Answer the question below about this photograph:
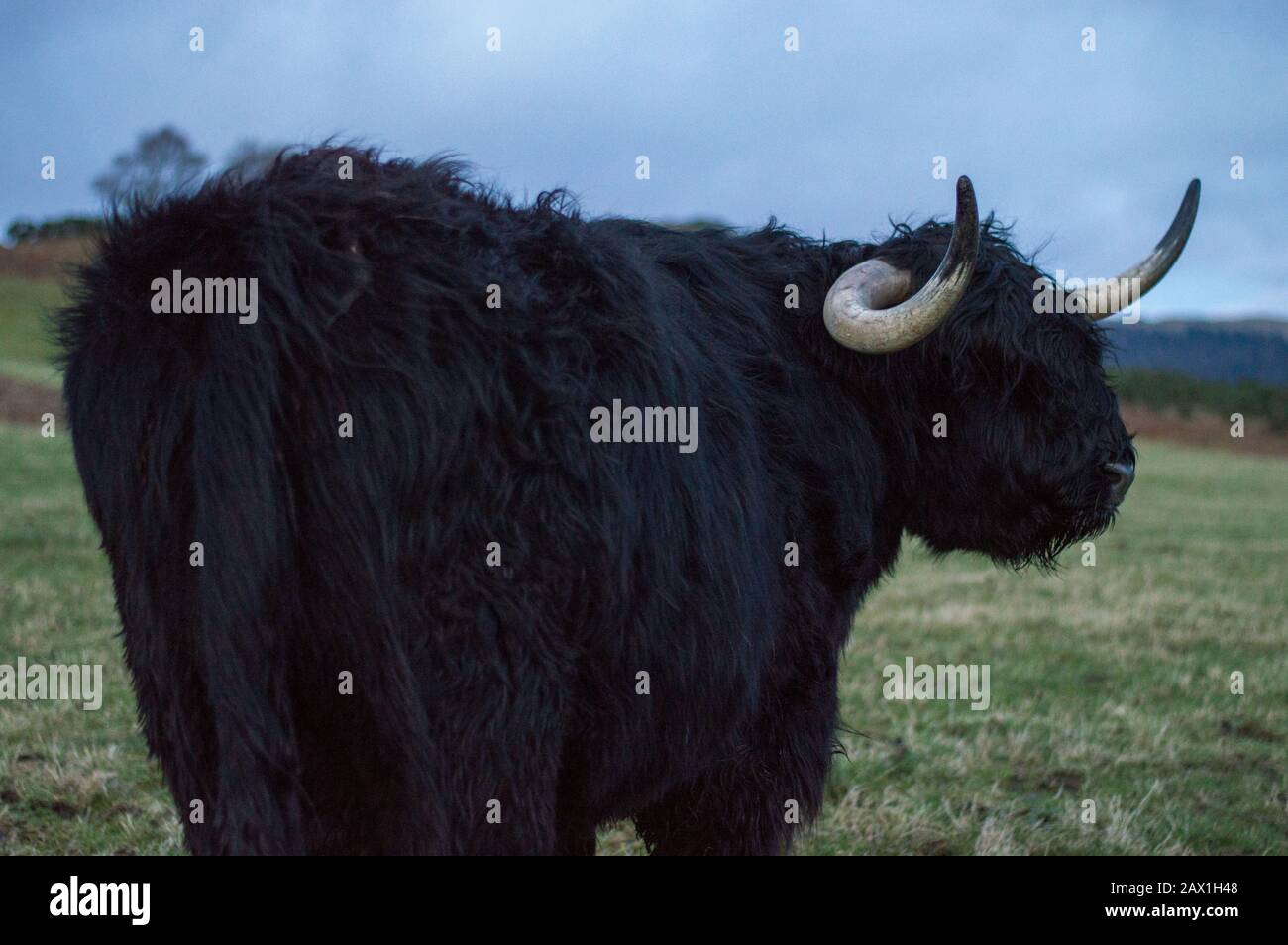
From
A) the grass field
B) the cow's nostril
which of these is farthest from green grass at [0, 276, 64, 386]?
the cow's nostril

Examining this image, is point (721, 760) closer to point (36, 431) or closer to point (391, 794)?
point (391, 794)

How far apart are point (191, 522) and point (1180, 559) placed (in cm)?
1426

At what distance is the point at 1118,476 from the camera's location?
432cm

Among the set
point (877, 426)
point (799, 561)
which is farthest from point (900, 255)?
point (799, 561)

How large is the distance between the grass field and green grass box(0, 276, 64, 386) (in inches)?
968

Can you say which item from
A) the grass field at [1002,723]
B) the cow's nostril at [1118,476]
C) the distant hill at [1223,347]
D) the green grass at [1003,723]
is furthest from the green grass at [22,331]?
the distant hill at [1223,347]

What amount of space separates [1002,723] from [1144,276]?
3.60 meters

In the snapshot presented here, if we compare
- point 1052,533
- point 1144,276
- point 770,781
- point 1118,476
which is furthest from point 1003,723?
point 770,781

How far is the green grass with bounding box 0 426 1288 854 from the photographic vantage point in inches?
213

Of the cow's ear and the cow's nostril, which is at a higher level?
the cow's ear

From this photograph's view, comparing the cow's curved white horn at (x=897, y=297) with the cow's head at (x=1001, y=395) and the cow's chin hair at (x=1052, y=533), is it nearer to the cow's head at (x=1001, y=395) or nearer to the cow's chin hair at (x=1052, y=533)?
the cow's head at (x=1001, y=395)

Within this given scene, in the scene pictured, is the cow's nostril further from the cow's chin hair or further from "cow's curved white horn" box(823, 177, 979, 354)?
"cow's curved white horn" box(823, 177, 979, 354)

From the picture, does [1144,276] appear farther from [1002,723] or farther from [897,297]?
[1002,723]
